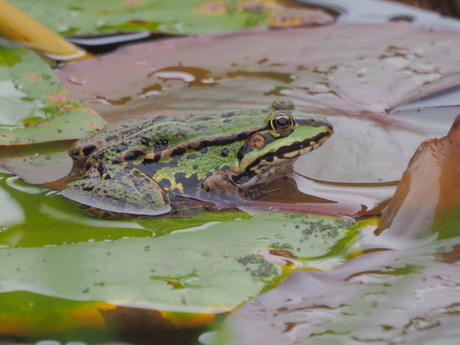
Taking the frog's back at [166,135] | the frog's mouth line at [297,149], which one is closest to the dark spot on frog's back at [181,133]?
the frog's back at [166,135]

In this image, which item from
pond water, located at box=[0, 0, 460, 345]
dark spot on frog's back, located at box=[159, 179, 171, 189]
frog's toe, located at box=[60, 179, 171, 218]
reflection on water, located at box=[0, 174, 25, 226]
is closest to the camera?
pond water, located at box=[0, 0, 460, 345]

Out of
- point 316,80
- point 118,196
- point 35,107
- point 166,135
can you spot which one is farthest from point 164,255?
point 316,80

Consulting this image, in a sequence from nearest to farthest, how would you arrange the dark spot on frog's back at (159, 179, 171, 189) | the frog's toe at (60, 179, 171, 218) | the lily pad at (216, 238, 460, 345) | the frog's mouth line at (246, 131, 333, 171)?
the lily pad at (216, 238, 460, 345) < the frog's toe at (60, 179, 171, 218) < the frog's mouth line at (246, 131, 333, 171) < the dark spot on frog's back at (159, 179, 171, 189)

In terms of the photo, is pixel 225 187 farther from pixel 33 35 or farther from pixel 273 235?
pixel 33 35

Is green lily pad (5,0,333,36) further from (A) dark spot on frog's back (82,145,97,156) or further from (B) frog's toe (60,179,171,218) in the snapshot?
(B) frog's toe (60,179,171,218)

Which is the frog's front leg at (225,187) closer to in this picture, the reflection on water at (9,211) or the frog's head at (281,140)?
the frog's head at (281,140)

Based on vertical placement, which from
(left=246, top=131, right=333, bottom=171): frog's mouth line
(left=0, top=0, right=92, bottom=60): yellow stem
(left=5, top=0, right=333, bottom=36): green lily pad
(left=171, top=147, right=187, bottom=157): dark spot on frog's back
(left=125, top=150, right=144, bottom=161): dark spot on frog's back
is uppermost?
(left=5, top=0, right=333, bottom=36): green lily pad

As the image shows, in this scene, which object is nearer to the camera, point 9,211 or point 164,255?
point 164,255

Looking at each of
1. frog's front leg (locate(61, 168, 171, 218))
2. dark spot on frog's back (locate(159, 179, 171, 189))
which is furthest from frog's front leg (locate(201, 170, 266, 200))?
frog's front leg (locate(61, 168, 171, 218))
